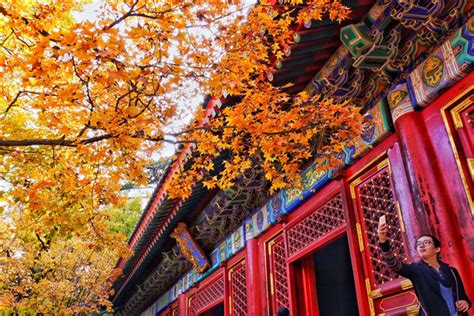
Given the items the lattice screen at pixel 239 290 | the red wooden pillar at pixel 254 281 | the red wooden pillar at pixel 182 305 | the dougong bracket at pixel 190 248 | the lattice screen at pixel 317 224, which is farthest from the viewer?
the red wooden pillar at pixel 182 305

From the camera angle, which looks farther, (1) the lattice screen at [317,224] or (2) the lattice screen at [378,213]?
(1) the lattice screen at [317,224]

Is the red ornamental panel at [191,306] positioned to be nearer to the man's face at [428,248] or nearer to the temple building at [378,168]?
the temple building at [378,168]

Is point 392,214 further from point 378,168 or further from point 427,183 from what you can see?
point 427,183

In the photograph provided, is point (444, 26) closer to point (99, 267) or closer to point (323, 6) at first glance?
point (323, 6)

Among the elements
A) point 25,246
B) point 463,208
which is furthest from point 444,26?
point 25,246

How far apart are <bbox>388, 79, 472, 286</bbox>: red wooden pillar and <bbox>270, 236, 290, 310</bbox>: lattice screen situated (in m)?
2.59

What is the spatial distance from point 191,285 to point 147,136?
7.02 metres

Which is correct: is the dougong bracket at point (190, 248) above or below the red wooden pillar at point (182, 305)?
above

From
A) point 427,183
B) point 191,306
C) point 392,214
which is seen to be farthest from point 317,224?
point 191,306

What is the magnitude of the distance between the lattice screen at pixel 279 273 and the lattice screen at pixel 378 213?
6.08ft

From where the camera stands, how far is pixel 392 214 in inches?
147

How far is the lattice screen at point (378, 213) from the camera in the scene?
145 inches

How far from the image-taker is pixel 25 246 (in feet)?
41.9

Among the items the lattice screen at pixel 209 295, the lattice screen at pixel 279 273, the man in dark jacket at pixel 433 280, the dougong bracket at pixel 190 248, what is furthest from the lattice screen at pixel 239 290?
the man in dark jacket at pixel 433 280
